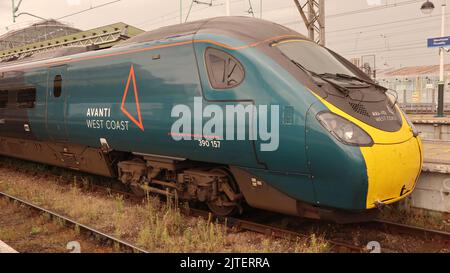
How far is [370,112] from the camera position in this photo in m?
5.40

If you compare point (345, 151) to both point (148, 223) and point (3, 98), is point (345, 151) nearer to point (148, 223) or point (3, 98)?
point (148, 223)

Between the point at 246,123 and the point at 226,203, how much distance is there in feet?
4.83

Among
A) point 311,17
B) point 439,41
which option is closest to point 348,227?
point 311,17

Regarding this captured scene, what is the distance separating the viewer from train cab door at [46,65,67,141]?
8875 millimetres

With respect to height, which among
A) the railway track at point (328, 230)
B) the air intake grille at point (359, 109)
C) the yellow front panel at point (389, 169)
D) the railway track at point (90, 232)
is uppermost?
the air intake grille at point (359, 109)

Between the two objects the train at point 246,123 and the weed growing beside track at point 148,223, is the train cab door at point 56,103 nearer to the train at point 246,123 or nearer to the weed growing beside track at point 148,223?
the train at point 246,123

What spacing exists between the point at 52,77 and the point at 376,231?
7491mm

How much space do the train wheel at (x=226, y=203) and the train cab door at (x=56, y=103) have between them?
4.25 metres

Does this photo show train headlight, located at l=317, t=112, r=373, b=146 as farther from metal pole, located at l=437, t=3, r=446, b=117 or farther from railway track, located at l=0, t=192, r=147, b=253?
metal pole, located at l=437, t=3, r=446, b=117

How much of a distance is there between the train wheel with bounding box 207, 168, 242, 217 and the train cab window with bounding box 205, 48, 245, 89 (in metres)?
1.35

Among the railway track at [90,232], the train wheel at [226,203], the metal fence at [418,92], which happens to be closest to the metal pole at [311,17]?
the train wheel at [226,203]

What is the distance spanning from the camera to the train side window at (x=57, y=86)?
8977 mm

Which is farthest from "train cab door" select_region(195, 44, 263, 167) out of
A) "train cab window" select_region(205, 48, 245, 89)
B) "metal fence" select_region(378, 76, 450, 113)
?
"metal fence" select_region(378, 76, 450, 113)
